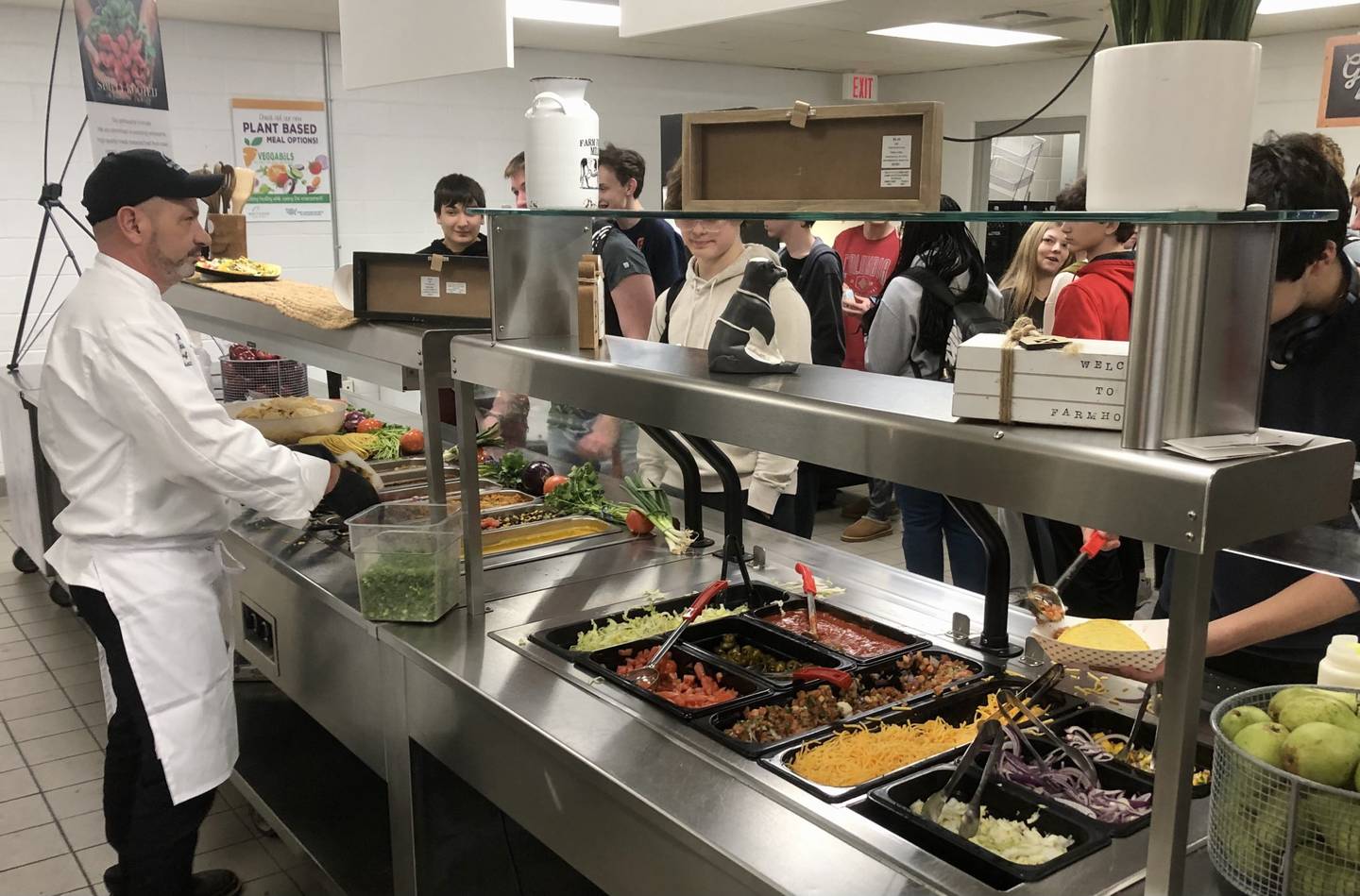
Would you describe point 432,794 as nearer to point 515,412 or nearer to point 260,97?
point 515,412

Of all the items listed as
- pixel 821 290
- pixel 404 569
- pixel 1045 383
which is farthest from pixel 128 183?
pixel 821 290

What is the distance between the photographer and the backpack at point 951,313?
4.00 meters

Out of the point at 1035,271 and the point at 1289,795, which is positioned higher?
the point at 1035,271

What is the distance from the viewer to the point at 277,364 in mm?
4422

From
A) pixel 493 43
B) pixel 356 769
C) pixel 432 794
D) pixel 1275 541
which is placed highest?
pixel 493 43

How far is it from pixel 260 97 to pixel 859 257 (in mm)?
4313


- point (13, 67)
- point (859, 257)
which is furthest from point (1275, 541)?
point (13, 67)

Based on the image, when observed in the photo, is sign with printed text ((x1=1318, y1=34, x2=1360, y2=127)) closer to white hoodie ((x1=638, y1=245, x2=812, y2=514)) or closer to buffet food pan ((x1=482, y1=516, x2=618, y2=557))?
white hoodie ((x1=638, y1=245, x2=812, y2=514))

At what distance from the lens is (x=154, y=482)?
8.18ft

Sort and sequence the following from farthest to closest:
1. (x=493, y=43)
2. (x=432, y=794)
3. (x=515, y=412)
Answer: (x=515, y=412)
(x=493, y=43)
(x=432, y=794)

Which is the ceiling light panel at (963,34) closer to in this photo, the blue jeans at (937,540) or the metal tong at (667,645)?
the blue jeans at (937,540)

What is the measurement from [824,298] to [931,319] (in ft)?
2.32

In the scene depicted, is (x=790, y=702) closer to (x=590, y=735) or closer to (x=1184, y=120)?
(x=590, y=735)

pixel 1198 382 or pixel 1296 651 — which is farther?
pixel 1296 651
